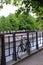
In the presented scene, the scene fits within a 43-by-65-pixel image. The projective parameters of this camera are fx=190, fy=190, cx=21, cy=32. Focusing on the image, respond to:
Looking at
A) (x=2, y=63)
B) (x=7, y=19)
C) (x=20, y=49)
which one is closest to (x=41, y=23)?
(x=2, y=63)

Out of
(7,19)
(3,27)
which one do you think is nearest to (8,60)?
(3,27)

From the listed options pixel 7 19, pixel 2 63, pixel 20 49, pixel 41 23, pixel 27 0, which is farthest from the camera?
pixel 7 19

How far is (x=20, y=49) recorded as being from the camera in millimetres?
7094

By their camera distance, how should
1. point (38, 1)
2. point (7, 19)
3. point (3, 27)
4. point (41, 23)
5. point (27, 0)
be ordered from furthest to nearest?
1. point (7, 19)
2. point (3, 27)
3. point (41, 23)
4. point (27, 0)
5. point (38, 1)

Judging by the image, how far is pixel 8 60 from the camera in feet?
19.3

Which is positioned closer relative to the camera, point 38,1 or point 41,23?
point 38,1

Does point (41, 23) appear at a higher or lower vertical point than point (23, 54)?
higher

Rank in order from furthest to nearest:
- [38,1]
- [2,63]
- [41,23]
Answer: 1. [2,63]
2. [41,23]
3. [38,1]

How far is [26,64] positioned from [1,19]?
28484 mm

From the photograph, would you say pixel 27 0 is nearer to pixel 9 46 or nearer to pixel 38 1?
pixel 38 1

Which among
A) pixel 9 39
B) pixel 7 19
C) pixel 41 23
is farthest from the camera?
pixel 7 19

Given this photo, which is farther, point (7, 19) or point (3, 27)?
point (7, 19)

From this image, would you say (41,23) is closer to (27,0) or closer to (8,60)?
(27,0)

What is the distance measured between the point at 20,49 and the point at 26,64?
1.21 metres
